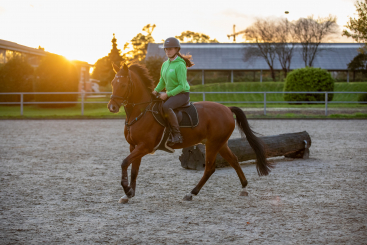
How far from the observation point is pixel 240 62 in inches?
1877

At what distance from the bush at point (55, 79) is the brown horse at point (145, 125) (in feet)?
74.3

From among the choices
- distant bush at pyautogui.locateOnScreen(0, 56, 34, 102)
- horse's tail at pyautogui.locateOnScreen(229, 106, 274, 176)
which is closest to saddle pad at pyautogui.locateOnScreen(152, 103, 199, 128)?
horse's tail at pyautogui.locateOnScreen(229, 106, 274, 176)

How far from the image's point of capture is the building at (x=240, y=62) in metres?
46.7

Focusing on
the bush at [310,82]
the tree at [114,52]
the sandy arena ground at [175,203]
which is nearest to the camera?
the sandy arena ground at [175,203]

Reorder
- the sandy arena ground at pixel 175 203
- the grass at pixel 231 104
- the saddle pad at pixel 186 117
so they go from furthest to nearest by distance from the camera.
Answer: the grass at pixel 231 104
the saddle pad at pixel 186 117
the sandy arena ground at pixel 175 203

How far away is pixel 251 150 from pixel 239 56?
140 feet

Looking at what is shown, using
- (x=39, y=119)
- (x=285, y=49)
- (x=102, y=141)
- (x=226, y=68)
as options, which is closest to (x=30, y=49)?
(x=39, y=119)

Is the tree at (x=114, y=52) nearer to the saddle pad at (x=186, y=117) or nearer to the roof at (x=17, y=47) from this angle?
the roof at (x=17, y=47)

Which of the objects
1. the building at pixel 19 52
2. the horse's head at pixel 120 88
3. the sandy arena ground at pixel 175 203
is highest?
the building at pixel 19 52

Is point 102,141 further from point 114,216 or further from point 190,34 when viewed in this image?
point 190,34

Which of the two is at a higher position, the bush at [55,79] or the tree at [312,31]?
the tree at [312,31]

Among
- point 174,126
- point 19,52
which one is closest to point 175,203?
point 174,126

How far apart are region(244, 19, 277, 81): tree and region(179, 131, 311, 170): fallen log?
3855 cm

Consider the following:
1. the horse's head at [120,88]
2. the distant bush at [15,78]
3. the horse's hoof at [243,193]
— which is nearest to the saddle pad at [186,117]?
the horse's head at [120,88]
